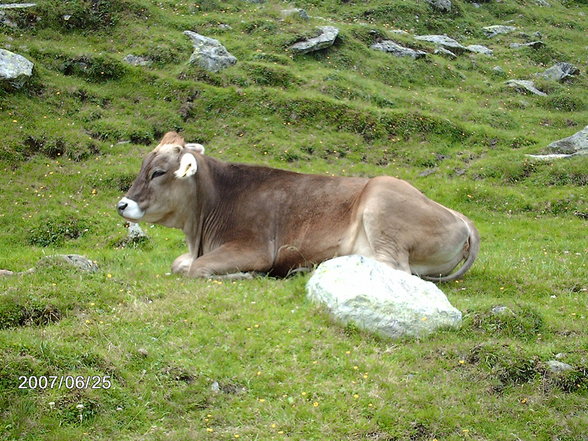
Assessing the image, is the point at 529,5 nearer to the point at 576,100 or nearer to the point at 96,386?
the point at 576,100

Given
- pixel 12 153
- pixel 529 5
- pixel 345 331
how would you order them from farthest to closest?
pixel 529 5
pixel 12 153
pixel 345 331

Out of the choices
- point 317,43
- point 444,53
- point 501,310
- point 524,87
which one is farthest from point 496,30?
point 501,310

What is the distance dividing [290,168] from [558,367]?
17.0 metres

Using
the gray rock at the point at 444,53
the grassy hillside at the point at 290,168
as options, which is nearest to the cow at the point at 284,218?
the grassy hillside at the point at 290,168

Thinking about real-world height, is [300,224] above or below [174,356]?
below

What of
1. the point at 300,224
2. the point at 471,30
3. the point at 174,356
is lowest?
the point at 471,30

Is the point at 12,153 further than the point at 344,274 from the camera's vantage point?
Yes

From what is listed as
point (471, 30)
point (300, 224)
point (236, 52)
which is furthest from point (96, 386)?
point (471, 30)

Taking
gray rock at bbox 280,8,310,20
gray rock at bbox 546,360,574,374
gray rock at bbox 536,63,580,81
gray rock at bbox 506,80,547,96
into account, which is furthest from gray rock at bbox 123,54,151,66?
gray rock at bbox 546,360,574,374

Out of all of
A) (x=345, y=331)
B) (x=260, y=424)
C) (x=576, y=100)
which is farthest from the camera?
(x=576, y=100)

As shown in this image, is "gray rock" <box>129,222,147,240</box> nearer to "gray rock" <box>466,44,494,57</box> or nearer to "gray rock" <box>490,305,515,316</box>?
"gray rock" <box>490,305,515,316</box>

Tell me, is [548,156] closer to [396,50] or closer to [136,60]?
[396,50]

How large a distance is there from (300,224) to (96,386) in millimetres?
6011

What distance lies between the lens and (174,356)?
28.0ft
